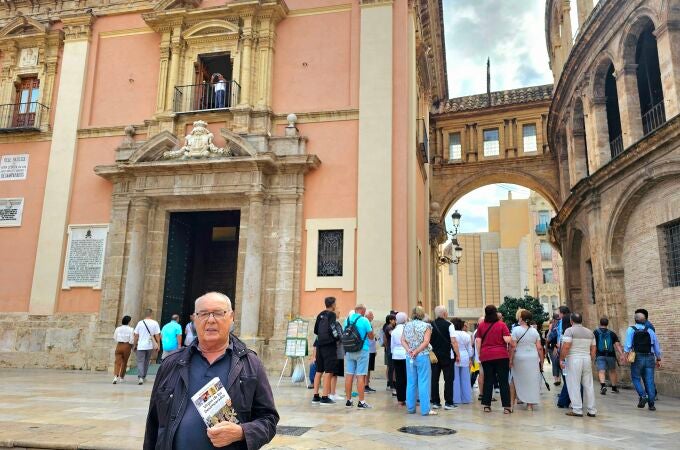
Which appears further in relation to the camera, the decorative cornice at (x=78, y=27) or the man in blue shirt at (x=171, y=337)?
the decorative cornice at (x=78, y=27)

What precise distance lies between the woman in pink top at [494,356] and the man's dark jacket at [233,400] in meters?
5.97

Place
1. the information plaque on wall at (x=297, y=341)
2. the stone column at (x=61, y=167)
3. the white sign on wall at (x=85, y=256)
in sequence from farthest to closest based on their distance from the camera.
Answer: the stone column at (x=61, y=167) → the white sign on wall at (x=85, y=256) → the information plaque on wall at (x=297, y=341)

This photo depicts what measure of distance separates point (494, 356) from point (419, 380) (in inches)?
49.6

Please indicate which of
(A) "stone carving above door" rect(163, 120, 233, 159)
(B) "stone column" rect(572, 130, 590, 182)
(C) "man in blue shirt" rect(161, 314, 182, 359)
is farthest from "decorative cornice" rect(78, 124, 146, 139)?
(B) "stone column" rect(572, 130, 590, 182)

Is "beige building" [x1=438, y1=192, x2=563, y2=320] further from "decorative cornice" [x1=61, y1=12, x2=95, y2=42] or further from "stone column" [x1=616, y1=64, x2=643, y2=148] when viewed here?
"decorative cornice" [x1=61, y1=12, x2=95, y2=42]

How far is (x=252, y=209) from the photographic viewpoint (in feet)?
44.5

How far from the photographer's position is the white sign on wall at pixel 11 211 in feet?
51.1

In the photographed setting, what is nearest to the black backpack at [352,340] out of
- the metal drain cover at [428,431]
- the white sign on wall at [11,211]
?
the metal drain cover at [428,431]

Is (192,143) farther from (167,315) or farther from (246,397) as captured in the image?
(246,397)

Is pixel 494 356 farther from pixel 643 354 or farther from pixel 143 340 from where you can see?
pixel 143 340

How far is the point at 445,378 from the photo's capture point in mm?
8648

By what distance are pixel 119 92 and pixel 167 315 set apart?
6565mm

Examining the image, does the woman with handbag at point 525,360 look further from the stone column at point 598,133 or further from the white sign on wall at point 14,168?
the white sign on wall at point 14,168

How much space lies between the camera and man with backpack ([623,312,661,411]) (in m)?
8.85
